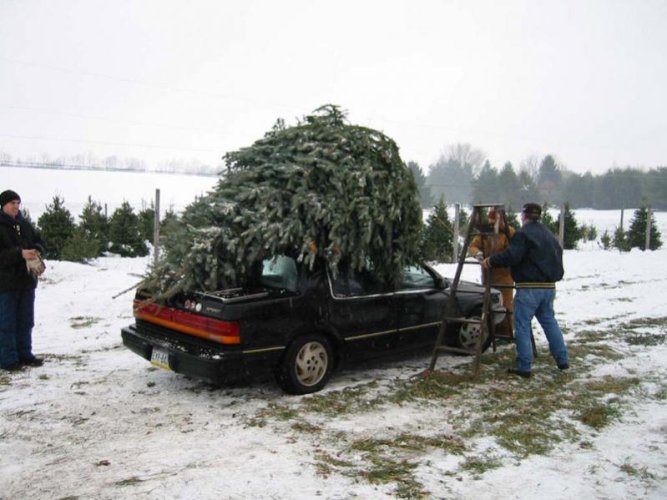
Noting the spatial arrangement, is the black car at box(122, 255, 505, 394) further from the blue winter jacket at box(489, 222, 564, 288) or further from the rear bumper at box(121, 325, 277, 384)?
the blue winter jacket at box(489, 222, 564, 288)

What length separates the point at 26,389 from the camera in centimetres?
544

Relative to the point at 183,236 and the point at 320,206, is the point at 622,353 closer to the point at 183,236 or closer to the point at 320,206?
the point at 320,206

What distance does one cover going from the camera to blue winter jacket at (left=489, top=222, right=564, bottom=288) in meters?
6.14

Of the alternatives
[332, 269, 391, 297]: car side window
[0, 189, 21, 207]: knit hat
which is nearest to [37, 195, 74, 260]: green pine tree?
[0, 189, 21, 207]: knit hat

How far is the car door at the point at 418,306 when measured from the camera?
631 cm

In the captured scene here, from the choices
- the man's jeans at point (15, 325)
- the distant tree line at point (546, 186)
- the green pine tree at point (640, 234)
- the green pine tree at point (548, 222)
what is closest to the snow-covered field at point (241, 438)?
the man's jeans at point (15, 325)

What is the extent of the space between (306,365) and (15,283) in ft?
Result: 10.4

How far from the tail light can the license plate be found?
0.24m

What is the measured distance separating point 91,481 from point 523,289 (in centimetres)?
456

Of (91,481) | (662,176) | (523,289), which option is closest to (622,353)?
(523,289)

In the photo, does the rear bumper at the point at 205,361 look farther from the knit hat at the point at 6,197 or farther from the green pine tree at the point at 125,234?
the green pine tree at the point at 125,234

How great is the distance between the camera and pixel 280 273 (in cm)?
558

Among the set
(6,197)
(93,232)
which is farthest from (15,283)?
(93,232)

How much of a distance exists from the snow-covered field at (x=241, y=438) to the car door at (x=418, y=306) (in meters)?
0.40
